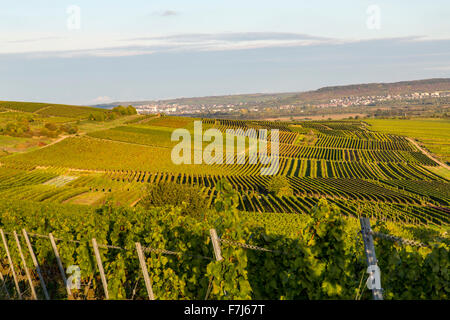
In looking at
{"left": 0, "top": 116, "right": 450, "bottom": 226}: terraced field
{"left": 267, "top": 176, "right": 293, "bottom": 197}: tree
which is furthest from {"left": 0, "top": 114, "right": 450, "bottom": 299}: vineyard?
{"left": 267, "top": 176, "right": 293, "bottom": 197}: tree

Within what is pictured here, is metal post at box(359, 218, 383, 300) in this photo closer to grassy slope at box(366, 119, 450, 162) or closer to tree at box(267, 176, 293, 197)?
tree at box(267, 176, 293, 197)

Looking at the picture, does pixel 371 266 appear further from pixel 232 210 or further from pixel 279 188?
pixel 279 188

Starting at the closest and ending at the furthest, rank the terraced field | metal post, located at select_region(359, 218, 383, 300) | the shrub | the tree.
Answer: metal post, located at select_region(359, 218, 383, 300), the shrub, the terraced field, the tree

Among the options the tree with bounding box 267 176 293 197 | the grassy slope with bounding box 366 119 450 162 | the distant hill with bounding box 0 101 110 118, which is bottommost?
the tree with bounding box 267 176 293 197

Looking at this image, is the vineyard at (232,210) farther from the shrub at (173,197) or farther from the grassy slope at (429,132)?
the grassy slope at (429,132)

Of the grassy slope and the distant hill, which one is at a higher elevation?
the distant hill

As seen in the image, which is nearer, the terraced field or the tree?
the terraced field

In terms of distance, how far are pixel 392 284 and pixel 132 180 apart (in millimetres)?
53774

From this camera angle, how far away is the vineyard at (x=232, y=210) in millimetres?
4344

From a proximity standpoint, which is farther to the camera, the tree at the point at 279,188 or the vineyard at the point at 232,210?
the tree at the point at 279,188

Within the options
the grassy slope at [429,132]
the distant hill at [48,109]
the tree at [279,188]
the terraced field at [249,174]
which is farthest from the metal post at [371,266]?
the distant hill at [48,109]

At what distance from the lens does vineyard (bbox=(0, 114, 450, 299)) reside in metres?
4.34
